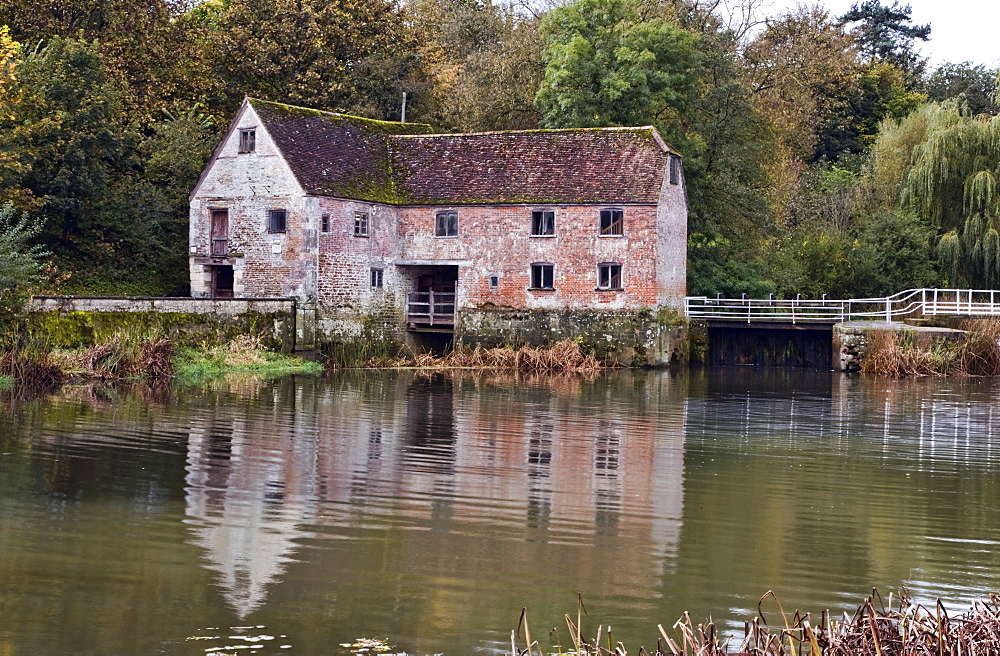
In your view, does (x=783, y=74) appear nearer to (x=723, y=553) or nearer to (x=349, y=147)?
(x=349, y=147)

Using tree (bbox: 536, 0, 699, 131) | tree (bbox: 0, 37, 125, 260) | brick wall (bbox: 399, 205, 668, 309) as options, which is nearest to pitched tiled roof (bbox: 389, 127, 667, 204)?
brick wall (bbox: 399, 205, 668, 309)

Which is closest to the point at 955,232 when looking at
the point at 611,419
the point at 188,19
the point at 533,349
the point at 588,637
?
the point at 533,349

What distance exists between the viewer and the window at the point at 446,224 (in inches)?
1938

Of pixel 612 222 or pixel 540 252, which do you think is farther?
pixel 540 252

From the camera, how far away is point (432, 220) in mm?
49500

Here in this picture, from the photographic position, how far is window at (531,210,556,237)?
48.1 m

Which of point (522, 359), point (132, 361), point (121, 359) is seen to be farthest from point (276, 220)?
point (121, 359)

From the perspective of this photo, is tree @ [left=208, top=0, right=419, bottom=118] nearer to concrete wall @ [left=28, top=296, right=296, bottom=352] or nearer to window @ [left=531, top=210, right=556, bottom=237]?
window @ [left=531, top=210, right=556, bottom=237]

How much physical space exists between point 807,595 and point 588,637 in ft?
8.65

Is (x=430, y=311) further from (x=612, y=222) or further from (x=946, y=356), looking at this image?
(x=946, y=356)

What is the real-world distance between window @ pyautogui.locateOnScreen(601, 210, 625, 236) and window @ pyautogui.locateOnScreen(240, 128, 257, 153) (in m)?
11.9

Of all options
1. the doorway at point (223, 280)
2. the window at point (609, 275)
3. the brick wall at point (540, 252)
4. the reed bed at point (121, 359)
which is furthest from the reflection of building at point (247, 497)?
the window at point (609, 275)

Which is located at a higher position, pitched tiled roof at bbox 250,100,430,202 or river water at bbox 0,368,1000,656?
pitched tiled roof at bbox 250,100,430,202

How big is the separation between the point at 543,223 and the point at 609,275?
2899 mm
